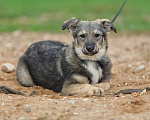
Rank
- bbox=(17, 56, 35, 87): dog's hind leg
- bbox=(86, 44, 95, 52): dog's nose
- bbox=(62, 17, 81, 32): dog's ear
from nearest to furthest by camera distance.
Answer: bbox=(86, 44, 95, 52): dog's nose
bbox=(62, 17, 81, 32): dog's ear
bbox=(17, 56, 35, 87): dog's hind leg

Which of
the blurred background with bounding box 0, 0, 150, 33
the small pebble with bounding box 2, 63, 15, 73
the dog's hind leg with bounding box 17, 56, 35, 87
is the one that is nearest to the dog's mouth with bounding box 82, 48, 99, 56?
the dog's hind leg with bounding box 17, 56, 35, 87

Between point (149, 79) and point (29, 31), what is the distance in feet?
28.5

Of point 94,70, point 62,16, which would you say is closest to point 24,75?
point 94,70

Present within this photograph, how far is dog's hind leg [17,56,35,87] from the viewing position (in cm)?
747

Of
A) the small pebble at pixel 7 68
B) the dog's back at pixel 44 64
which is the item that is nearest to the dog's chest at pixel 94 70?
the dog's back at pixel 44 64

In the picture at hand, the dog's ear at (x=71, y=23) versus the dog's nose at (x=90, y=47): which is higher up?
the dog's ear at (x=71, y=23)

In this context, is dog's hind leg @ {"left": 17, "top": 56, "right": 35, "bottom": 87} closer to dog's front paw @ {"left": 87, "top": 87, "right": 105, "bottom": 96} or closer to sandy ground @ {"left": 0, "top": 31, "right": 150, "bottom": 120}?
sandy ground @ {"left": 0, "top": 31, "right": 150, "bottom": 120}

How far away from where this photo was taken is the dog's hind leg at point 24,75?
7474 mm

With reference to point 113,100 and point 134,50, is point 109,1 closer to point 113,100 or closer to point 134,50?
point 134,50

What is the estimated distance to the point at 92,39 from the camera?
643 cm

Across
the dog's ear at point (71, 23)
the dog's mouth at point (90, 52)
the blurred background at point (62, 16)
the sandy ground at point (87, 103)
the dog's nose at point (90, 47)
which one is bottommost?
the sandy ground at point (87, 103)

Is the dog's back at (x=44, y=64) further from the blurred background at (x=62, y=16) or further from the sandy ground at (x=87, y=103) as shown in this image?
the blurred background at (x=62, y=16)

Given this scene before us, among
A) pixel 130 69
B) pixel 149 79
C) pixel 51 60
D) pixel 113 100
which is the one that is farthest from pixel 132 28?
pixel 113 100

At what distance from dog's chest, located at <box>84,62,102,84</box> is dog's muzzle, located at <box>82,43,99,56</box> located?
324mm
